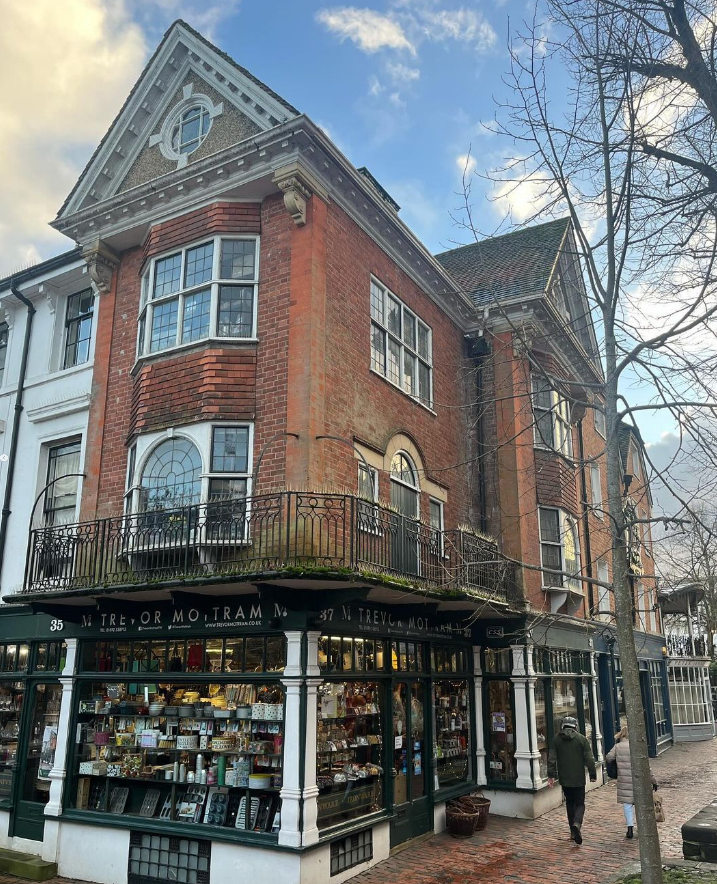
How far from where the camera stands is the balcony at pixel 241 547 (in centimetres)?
969

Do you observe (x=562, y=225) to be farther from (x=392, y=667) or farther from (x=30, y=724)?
A: (x=30, y=724)

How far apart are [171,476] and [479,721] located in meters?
7.88

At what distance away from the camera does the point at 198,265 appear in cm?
1237

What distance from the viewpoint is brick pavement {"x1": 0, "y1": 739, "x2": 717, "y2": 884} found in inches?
392

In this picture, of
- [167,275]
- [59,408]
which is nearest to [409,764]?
[167,275]

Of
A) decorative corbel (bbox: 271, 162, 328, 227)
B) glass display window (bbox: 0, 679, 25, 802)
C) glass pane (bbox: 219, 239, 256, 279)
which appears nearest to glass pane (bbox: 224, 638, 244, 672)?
glass display window (bbox: 0, 679, 25, 802)

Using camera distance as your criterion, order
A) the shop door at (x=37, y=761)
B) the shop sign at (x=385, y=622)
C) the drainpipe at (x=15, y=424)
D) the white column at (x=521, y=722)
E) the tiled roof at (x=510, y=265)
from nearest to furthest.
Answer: the shop sign at (x=385, y=622) → the shop door at (x=37, y=761) → the white column at (x=521, y=722) → the drainpipe at (x=15, y=424) → the tiled roof at (x=510, y=265)

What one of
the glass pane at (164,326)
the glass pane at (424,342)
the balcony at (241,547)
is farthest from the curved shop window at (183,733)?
the glass pane at (424,342)

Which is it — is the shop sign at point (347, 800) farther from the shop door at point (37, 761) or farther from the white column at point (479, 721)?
the shop door at point (37, 761)

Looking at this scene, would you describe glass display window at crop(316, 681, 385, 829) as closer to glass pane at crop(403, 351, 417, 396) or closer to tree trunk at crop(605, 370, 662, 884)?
tree trunk at crop(605, 370, 662, 884)

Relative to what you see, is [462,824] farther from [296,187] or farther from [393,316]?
[296,187]

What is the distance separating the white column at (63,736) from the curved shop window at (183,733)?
17 centimetres

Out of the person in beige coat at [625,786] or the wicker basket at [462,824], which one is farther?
the wicker basket at [462,824]

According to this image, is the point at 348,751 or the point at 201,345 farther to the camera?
the point at 201,345
